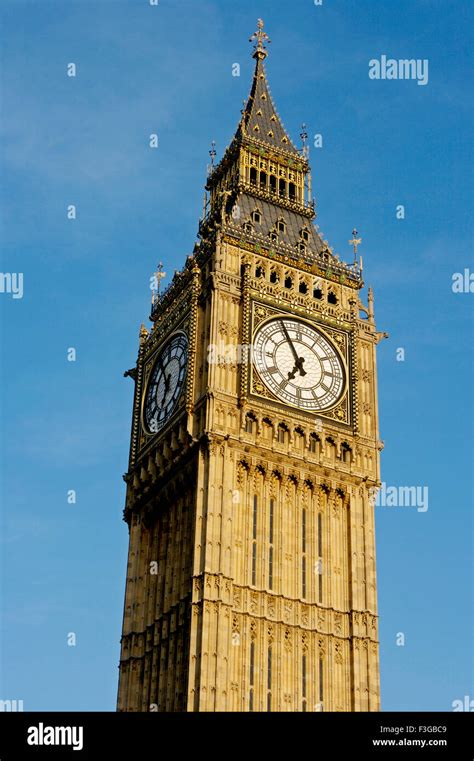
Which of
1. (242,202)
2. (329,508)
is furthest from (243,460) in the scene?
(242,202)

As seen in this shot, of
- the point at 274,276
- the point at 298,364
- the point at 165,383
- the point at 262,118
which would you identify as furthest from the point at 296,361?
the point at 262,118

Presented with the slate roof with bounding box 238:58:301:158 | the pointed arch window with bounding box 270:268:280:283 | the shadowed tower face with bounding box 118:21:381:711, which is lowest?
the shadowed tower face with bounding box 118:21:381:711

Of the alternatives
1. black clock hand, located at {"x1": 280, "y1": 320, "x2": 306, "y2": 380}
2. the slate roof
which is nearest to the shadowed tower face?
black clock hand, located at {"x1": 280, "y1": 320, "x2": 306, "y2": 380}

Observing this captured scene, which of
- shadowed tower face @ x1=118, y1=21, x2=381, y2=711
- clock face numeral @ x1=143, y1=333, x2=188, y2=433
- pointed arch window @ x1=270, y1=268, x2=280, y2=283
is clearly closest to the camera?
shadowed tower face @ x1=118, y1=21, x2=381, y2=711

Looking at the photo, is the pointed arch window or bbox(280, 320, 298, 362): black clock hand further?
the pointed arch window

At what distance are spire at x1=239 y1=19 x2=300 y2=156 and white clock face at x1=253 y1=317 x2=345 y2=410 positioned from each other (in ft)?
54.9

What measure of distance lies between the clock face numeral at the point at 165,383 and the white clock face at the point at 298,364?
420 centimetres

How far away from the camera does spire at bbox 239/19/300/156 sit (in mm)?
83000

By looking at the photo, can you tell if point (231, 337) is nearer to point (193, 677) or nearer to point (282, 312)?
point (282, 312)

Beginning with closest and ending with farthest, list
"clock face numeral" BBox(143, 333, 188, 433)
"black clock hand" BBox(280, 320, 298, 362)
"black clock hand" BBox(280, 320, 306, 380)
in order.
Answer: "black clock hand" BBox(280, 320, 306, 380), "black clock hand" BBox(280, 320, 298, 362), "clock face numeral" BBox(143, 333, 188, 433)

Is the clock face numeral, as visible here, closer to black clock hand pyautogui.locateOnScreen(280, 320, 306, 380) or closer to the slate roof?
black clock hand pyautogui.locateOnScreen(280, 320, 306, 380)

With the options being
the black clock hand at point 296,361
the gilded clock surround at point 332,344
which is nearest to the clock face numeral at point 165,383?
the gilded clock surround at point 332,344

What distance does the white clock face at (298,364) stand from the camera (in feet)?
223
